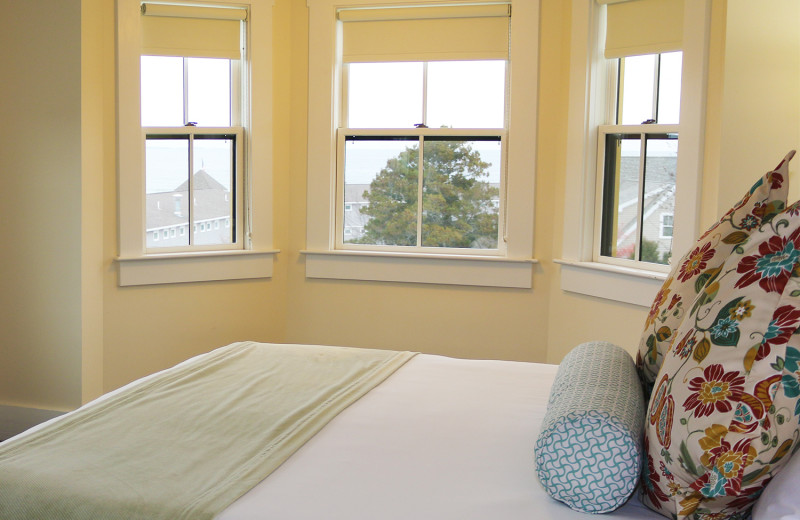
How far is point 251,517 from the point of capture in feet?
4.21

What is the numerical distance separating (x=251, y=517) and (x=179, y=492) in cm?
17

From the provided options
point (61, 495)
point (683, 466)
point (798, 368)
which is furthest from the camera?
point (61, 495)

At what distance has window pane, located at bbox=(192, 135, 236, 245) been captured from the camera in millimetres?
3918

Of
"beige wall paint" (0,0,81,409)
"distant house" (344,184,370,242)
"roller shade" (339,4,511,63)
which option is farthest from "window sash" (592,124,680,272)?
"beige wall paint" (0,0,81,409)

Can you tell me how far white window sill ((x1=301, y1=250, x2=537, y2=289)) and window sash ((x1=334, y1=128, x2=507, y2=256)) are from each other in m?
0.10

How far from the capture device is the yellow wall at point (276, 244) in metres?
2.82

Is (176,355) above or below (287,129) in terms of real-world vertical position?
below

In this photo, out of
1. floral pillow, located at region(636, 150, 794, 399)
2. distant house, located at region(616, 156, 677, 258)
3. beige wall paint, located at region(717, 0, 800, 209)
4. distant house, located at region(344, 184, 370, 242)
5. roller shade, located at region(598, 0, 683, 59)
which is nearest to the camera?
floral pillow, located at region(636, 150, 794, 399)

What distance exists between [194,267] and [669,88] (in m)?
2.52

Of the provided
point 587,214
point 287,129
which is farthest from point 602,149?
point 287,129

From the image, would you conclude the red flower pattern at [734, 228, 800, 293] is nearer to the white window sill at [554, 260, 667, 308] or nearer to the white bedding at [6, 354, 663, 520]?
the white bedding at [6, 354, 663, 520]

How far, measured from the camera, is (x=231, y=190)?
402 centimetres

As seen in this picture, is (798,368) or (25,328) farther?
(25,328)

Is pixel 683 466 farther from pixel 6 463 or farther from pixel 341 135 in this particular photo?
pixel 341 135
